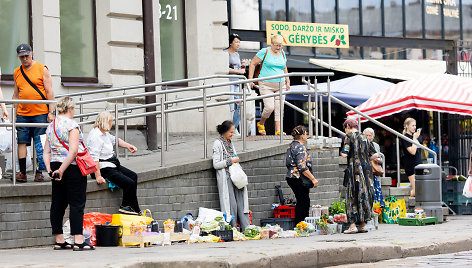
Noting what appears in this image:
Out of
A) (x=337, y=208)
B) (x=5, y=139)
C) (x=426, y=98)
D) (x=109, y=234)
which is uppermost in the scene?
(x=426, y=98)

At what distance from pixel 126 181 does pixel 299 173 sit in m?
2.80

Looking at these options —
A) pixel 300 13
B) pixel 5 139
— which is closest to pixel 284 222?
pixel 5 139

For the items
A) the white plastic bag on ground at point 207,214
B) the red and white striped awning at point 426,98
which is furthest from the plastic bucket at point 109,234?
the red and white striped awning at point 426,98

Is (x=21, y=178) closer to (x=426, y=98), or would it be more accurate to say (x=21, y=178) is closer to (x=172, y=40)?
(x=172, y=40)

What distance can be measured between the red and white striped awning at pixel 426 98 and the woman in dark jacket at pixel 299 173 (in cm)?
478

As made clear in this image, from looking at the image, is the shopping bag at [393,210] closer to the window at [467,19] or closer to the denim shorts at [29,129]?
the denim shorts at [29,129]

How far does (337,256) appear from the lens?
36.4ft

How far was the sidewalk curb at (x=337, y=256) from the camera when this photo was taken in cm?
962

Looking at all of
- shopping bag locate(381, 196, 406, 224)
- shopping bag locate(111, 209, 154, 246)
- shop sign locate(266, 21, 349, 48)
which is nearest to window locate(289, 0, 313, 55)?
shop sign locate(266, 21, 349, 48)

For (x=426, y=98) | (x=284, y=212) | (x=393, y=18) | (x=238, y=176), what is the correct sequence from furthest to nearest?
(x=393, y=18), (x=426, y=98), (x=284, y=212), (x=238, y=176)

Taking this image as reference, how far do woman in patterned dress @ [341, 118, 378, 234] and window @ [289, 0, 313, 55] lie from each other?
8747 mm

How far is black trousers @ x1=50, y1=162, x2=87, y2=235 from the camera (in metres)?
11.5

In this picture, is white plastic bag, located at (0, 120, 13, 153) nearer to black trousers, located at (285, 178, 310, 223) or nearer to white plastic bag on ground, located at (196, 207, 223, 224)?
white plastic bag on ground, located at (196, 207, 223, 224)

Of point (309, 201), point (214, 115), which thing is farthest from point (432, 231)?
point (214, 115)
